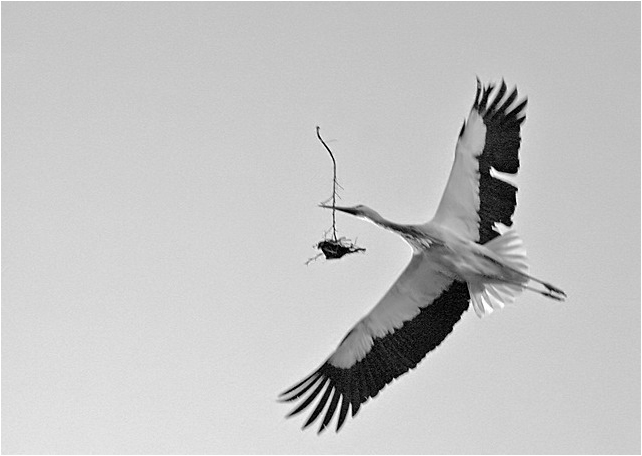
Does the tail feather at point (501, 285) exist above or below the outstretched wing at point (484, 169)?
below

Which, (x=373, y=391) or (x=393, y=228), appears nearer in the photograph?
(x=393, y=228)

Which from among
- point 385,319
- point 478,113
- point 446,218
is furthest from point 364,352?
point 478,113

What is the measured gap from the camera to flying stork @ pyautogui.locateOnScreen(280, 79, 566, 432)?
10.9 metres

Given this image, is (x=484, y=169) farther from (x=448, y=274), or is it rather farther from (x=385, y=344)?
(x=385, y=344)

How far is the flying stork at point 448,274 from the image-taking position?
1090 centimetres

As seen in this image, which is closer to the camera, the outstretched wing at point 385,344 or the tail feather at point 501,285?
the tail feather at point 501,285

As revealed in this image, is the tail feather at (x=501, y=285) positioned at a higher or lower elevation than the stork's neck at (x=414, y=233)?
lower

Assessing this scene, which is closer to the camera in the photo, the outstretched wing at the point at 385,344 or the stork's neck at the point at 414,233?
the stork's neck at the point at 414,233

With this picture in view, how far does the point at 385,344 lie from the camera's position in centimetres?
1176

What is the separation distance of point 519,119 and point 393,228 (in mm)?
1672

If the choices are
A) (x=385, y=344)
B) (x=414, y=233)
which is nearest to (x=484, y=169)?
(x=414, y=233)

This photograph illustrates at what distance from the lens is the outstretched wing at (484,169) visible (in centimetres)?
1122

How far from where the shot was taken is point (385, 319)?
11766mm

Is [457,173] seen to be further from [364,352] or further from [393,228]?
[364,352]
